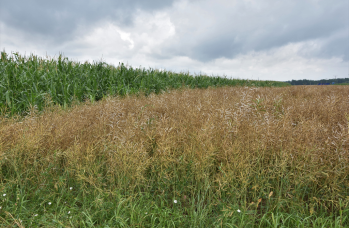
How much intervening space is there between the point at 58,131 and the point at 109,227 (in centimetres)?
208

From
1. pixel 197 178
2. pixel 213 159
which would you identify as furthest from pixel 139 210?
pixel 213 159

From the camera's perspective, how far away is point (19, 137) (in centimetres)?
331

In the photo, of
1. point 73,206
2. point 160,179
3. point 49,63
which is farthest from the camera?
point 49,63

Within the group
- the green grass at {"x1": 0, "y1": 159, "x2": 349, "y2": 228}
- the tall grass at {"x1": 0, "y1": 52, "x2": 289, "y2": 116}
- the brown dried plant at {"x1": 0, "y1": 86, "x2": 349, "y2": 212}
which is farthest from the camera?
the tall grass at {"x1": 0, "y1": 52, "x2": 289, "y2": 116}

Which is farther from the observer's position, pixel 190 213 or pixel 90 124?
pixel 90 124

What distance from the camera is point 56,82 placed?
786 cm

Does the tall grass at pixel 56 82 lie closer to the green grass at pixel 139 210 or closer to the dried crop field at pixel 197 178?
the dried crop field at pixel 197 178

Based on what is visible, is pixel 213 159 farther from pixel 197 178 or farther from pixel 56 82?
pixel 56 82

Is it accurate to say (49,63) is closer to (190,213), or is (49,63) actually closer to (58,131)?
(58,131)

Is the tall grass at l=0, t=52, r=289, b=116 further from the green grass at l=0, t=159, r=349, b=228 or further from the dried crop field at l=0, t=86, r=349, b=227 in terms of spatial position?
the green grass at l=0, t=159, r=349, b=228

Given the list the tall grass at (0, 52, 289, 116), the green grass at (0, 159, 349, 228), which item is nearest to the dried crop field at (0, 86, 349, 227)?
the green grass at (0, 159, 349, 228)

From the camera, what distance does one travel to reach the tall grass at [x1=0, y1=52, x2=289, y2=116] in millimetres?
6500

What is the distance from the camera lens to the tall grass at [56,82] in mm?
6500

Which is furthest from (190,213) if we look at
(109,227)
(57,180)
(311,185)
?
(57,180)
